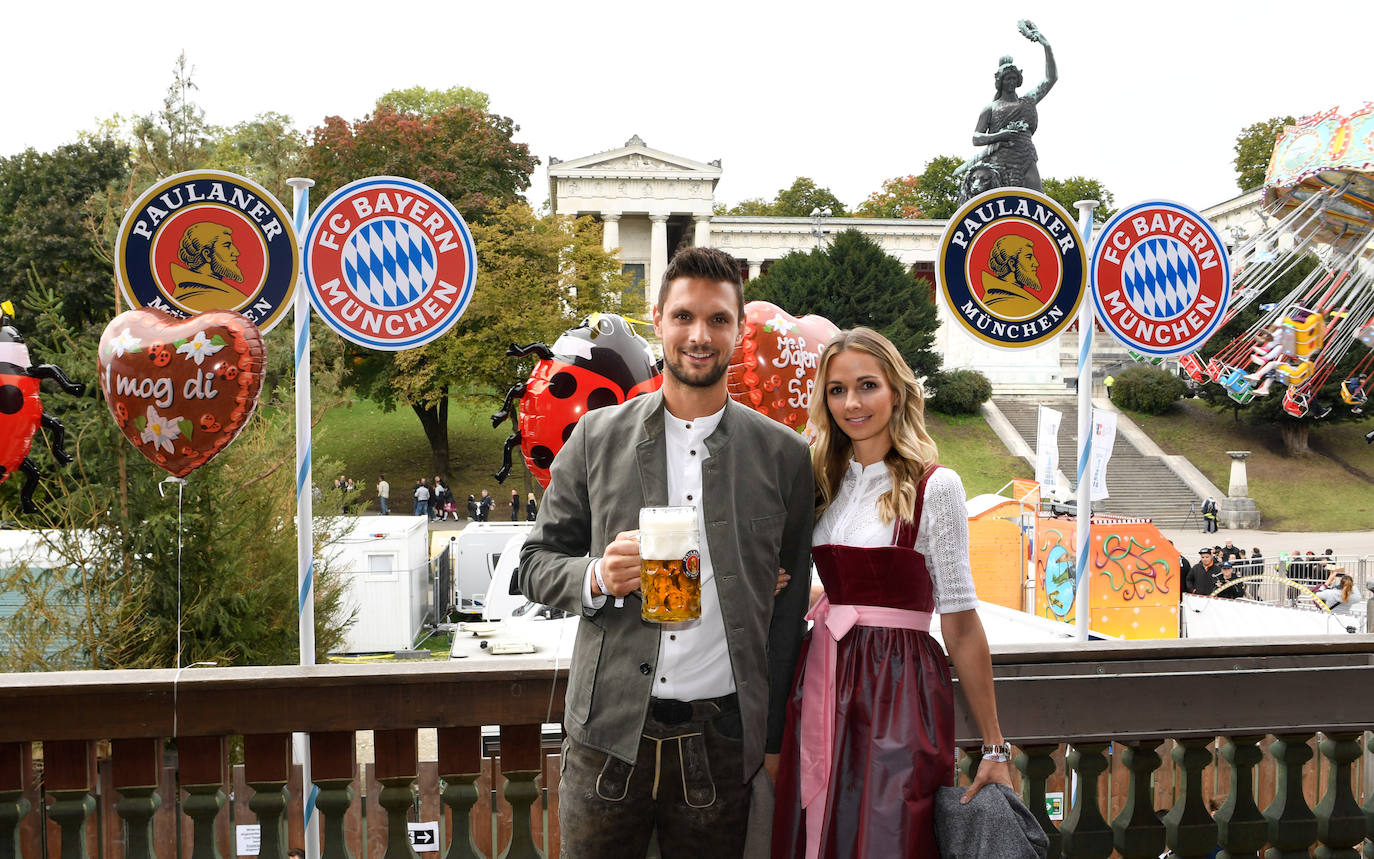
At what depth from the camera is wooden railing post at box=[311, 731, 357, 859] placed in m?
2.64

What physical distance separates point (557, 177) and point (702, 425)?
51.0 m

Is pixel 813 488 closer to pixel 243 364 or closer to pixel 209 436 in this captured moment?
pixel 243 364

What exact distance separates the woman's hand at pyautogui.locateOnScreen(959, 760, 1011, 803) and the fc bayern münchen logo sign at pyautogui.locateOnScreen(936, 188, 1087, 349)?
312 cm

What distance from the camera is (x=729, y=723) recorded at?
241 centimetres

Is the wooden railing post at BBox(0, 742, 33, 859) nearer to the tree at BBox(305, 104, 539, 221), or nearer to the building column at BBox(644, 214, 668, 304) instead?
the tree at BBox(305, 104, 539, 221)

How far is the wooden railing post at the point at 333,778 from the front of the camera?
8.68 feet

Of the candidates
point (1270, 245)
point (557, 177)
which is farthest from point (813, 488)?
point (557, 177)

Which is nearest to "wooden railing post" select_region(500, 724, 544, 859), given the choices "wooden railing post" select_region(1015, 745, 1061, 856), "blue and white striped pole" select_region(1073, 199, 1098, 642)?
"wooden railing post" select_region(1015, 745, 1061, 856)

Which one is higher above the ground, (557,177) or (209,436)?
(557,177)

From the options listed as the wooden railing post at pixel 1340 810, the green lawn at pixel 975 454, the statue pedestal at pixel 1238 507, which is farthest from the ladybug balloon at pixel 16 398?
the statue pedestal at pixel 1238 507

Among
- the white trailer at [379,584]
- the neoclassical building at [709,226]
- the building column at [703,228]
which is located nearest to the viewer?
the white trailer at [379,584]

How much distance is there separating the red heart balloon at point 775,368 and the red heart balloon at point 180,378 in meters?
2.60

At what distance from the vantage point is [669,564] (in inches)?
87.1

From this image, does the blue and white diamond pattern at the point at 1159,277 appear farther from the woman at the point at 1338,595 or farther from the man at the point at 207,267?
the woman at the point at 1338,595
